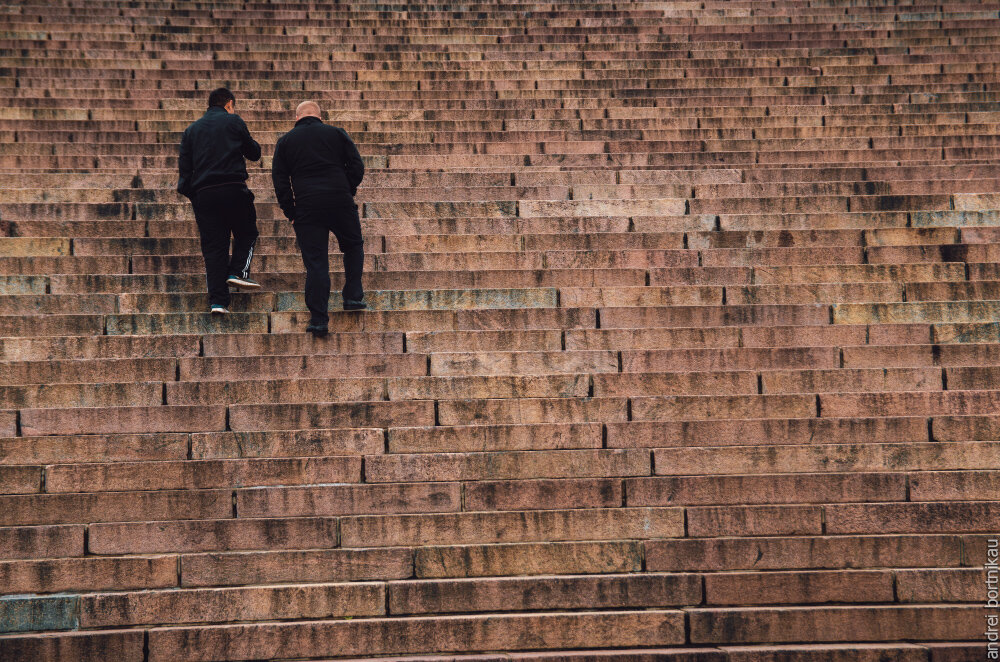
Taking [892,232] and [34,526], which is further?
[892,232]

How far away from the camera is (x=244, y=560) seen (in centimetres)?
467

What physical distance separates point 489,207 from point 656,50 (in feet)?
15.2

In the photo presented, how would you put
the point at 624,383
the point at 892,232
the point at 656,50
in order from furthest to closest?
the point at 656,50 < the point at 892,232 < the point at 624,383

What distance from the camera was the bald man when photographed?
6.00m

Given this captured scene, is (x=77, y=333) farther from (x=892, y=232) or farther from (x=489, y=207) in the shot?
(x=892, y=232)

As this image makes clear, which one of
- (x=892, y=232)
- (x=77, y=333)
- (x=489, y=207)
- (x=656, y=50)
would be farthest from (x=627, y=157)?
(x=77, y=333)

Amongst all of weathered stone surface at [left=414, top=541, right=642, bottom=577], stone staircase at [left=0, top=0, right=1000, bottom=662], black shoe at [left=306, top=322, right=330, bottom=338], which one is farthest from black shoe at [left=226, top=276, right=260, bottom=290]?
weathered stone surface at [left=414, top=541, right=642, bottom=577]

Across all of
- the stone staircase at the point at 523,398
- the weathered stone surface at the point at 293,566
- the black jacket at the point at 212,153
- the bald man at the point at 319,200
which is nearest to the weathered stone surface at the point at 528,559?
the stone staircase at the point at 523,398

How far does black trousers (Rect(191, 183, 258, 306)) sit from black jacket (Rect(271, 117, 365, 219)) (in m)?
0.32

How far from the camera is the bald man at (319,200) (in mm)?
6000

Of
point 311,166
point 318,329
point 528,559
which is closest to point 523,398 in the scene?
point 528,559

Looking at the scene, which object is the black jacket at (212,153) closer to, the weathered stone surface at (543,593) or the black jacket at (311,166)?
the black jacket at (311,166)

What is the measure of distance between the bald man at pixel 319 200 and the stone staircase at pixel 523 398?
0.26 metres

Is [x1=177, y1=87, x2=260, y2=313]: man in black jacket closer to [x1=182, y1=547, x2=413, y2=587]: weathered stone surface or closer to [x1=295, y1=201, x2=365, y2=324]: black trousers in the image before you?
[x1=295, y1=201, x2=365, y2=324]: black trousers
